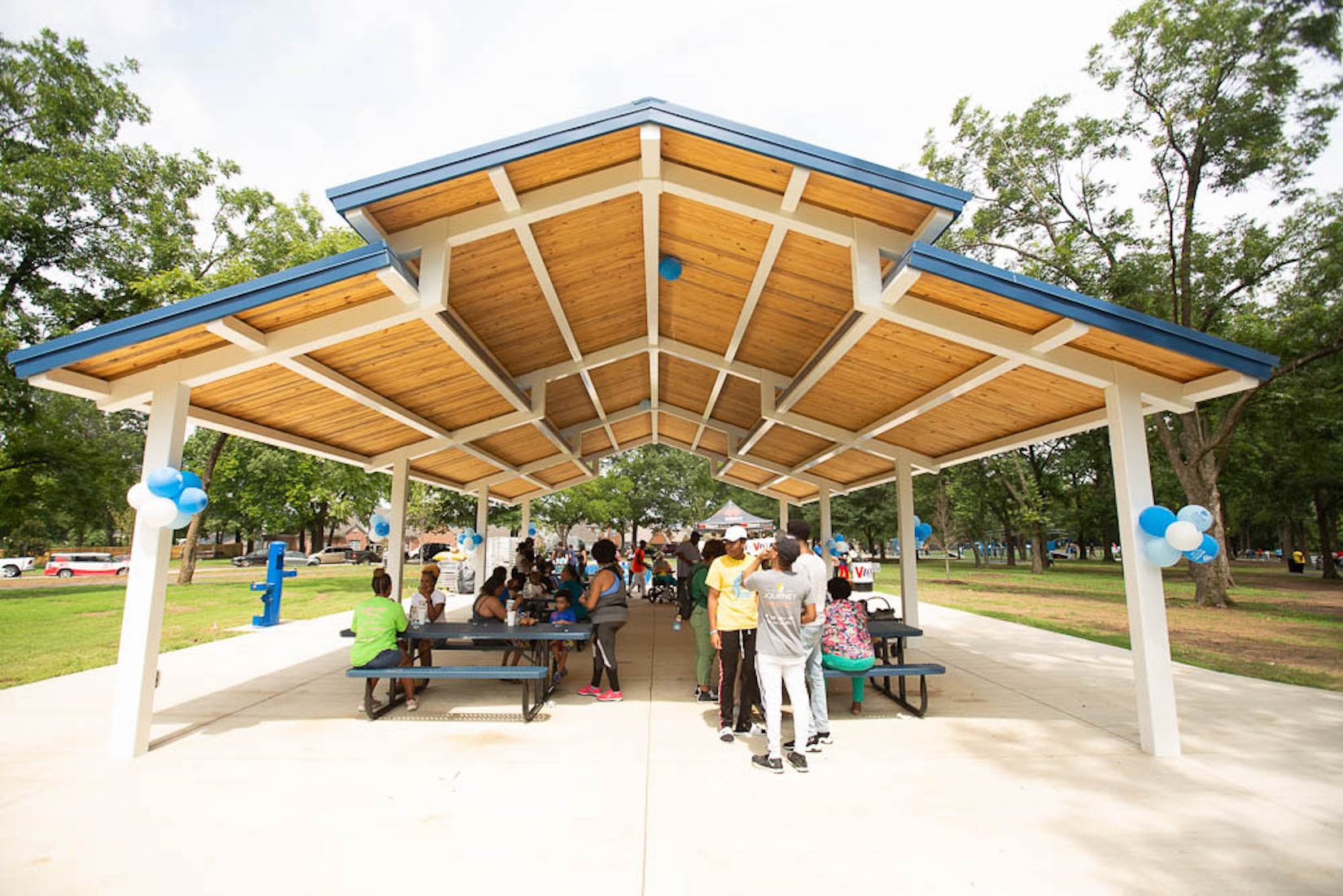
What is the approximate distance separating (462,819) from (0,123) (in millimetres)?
25813

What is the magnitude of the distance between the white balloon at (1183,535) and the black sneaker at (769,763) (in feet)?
10.6

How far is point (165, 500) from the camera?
190 inches

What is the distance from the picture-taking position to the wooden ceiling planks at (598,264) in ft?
19.3

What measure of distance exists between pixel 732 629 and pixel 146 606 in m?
4.56

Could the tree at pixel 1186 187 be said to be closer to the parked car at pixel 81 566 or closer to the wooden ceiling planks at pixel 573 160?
the wooden ceiling planks at pixel 573 160

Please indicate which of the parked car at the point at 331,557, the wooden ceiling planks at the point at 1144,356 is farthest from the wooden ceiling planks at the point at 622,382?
the parked car at the point at 331,557

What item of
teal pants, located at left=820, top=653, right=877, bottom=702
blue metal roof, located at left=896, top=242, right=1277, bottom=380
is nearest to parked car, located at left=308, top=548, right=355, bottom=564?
teal pants, located at left=820, top=653, right=877, bottom=702

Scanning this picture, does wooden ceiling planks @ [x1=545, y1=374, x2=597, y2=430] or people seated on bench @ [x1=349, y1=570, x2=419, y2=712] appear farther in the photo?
wooden ceiling planks @ [x1=545, y1=374, x2=597, y2=430]

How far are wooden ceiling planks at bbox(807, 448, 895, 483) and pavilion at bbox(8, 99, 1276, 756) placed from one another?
8.84 feet

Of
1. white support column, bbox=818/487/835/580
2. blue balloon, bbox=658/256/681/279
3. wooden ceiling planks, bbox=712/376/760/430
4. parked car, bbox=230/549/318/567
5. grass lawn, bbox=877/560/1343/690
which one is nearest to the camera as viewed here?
blue balloon, bbox=658/256/681/279

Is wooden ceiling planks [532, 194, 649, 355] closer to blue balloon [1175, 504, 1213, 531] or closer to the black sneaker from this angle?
the black sneaker

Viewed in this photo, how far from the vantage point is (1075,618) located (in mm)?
14430

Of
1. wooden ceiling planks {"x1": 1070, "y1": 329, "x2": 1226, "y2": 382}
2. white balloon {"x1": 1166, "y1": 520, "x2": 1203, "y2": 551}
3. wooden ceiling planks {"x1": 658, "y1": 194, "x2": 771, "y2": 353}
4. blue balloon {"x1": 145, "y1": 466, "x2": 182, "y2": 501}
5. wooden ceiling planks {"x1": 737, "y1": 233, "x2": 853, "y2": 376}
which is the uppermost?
wooden ceiling planks {"x1": 658, "y1": 194, "x2": 771, "y2": 353}

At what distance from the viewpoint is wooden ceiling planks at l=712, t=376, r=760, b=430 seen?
10.8 metres
